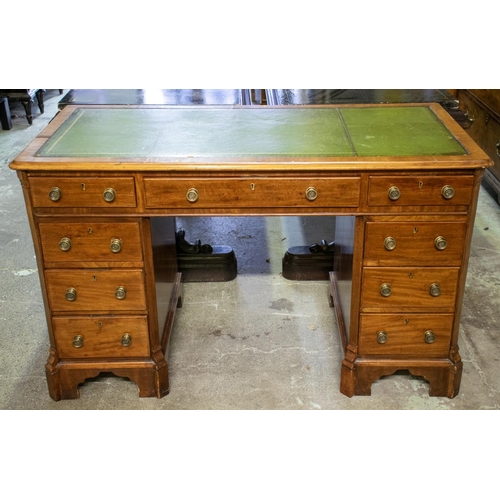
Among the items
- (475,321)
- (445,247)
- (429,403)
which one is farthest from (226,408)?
(475,321)

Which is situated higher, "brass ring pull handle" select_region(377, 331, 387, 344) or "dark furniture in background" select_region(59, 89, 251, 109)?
"dark furniture in background" select_region(59, 89, 251, 109)

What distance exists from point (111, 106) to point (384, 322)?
4.61 ft

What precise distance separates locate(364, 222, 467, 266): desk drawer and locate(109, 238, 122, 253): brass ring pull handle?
85cm

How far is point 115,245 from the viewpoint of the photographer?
2.33 meters

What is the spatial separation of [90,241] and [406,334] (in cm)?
118

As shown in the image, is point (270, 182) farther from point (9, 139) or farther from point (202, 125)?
point (9, 139)

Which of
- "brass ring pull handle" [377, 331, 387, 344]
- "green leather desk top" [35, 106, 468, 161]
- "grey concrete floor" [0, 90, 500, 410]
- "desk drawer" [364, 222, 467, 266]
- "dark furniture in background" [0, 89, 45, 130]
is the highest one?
"green leather desk top" [35, 106, 468, 161]

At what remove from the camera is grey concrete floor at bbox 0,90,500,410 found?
2570mm

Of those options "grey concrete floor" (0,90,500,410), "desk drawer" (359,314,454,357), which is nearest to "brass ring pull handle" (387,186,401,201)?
"desk drawer" (359,314,454,357)

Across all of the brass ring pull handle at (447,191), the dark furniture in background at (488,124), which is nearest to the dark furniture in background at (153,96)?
the brass ring pull handle at (447,191)

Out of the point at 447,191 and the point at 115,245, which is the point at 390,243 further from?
the point at 115,245

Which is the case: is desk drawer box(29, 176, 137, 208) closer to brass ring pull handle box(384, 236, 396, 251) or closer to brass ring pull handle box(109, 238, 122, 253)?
brass ring pull handle box(109, 238, 122, 253)

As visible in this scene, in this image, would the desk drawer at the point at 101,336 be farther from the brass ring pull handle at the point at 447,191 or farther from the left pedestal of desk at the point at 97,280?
the brass ring pull handle at the point at 447,191

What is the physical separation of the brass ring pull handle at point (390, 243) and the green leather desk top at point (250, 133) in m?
0.29
